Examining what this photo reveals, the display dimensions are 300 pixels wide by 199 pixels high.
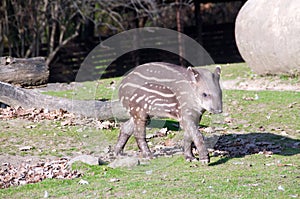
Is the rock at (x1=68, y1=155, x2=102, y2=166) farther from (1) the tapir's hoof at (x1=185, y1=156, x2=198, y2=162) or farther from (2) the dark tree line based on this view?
(2) the dark tree line

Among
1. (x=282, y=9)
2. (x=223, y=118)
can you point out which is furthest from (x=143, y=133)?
(x=282, y=9)

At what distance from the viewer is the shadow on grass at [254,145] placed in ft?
30.2

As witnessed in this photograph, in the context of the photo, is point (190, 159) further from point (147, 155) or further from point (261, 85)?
point (261, 85)

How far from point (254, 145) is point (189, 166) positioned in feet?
5.76

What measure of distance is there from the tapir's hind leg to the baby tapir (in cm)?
4

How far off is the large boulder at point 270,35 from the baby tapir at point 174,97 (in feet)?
20.9

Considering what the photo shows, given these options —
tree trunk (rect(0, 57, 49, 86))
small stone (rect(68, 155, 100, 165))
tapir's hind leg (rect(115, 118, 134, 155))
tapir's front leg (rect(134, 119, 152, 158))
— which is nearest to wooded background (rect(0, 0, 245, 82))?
tree trunk (rect(0, 57, 49, 86))

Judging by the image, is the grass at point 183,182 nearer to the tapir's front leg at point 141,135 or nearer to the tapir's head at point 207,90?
the tapir's front leg at point 141,135

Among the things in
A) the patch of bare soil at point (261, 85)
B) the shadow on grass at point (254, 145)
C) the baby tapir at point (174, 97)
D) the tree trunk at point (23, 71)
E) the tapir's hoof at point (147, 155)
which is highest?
the baby tapir at point (174, 97)

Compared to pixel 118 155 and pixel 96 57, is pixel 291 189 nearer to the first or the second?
pixel 118 155

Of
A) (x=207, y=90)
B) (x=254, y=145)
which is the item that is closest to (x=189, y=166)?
(x=207, y=90)

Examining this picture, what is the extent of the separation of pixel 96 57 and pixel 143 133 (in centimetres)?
1482

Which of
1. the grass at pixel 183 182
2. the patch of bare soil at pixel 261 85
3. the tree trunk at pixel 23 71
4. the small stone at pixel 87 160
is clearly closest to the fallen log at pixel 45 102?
the tree trunk at pixel 23 71

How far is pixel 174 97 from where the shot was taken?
27.6ft
